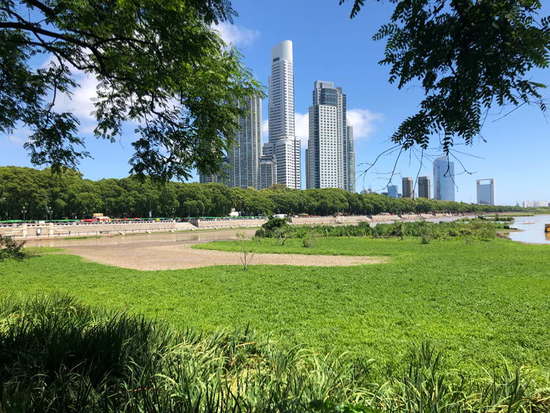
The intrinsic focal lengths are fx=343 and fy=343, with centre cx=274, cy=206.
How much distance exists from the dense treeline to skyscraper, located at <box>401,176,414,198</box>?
2539 cm

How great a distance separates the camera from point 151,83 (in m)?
4.12

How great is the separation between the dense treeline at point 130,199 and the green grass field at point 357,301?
14.0m

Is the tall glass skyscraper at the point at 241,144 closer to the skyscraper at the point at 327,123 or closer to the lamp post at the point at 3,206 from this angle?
the skyscraper at the point at 327,123

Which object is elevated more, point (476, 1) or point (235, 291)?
point (476, 1)

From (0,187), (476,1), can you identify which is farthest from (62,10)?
(0,187)

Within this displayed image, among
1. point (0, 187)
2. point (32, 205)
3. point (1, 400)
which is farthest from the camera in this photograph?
point (32, 205)

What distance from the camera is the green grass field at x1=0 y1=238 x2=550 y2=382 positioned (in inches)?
226

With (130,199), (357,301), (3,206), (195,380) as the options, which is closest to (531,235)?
(357,301)

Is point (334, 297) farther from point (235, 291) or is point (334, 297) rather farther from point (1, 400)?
point (1, 400)

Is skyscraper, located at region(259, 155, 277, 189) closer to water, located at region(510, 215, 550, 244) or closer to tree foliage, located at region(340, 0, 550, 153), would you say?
Answer: water, located at region(510, 215, 550, 244)

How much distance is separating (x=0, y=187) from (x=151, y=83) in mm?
55596

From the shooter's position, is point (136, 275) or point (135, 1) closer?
point (135, 1)

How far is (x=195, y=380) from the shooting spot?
293 cm

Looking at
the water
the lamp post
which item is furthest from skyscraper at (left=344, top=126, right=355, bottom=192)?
the lamp post
